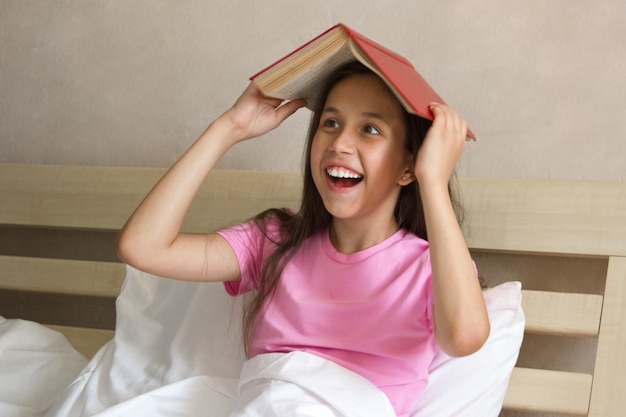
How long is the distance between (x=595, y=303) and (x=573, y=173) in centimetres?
25

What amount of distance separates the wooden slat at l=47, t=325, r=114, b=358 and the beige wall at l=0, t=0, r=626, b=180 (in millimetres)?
386

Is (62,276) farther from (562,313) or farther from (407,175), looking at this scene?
(562,313)

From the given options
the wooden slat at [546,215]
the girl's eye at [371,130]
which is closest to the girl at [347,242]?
the girl's eye at [371,130]

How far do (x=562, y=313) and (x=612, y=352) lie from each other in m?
0.10

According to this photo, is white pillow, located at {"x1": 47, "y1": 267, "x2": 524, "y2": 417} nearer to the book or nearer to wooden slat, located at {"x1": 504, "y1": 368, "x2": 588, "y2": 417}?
wooden slat, located at {"x1": 504, "y1": 368, "x2": 588, "y2": 417}

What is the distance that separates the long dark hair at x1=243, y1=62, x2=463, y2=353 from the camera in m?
1.20

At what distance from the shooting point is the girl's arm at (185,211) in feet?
4.00

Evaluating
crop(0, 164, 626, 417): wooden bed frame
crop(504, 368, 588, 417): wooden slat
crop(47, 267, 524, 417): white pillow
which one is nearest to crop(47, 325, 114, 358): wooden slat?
crop(0, 164, 626, 417): wooden bed frame

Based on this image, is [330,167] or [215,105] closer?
[330,167]

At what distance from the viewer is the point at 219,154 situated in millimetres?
1270

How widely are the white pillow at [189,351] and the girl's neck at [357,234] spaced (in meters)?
0.19

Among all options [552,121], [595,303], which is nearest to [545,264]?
[595,303]

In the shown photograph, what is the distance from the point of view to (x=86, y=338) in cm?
164

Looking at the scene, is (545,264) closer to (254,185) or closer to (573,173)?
(573,173)
